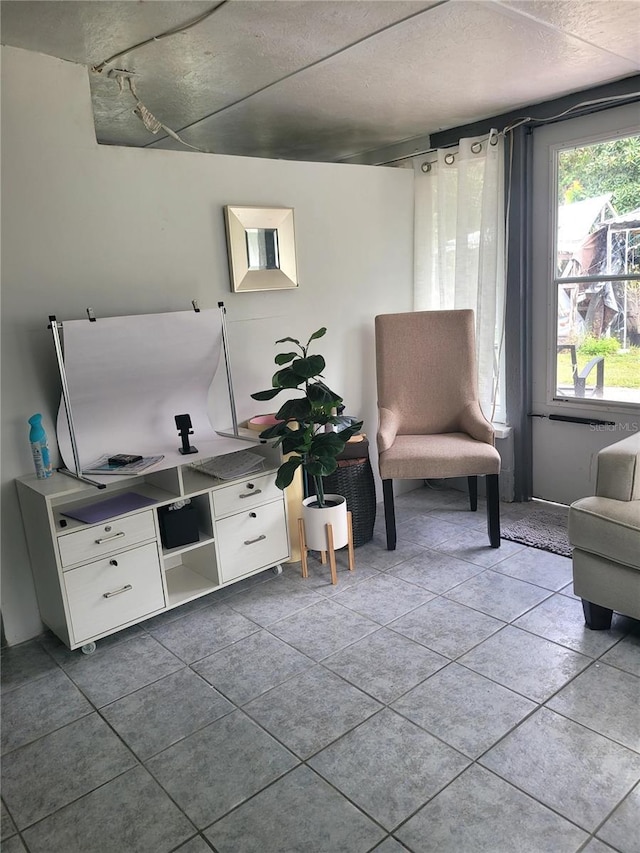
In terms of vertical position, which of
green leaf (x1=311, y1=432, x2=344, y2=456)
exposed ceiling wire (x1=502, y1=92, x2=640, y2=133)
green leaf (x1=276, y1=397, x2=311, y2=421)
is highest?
exposed ceiling wire (x1=502, y1=92, x2=640, y2=133)

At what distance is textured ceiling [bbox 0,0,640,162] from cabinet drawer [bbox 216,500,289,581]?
1821mm

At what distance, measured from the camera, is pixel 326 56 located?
2.45m

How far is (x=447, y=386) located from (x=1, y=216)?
89.9 inches

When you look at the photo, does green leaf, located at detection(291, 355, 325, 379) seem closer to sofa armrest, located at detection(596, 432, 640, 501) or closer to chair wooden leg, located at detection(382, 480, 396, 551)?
chair wooden leg, located at detection(382, 480, 396, 551)

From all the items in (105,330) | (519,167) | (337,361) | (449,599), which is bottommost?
(449,599)

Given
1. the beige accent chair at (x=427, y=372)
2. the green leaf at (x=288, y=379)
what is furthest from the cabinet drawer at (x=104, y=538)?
the beige accent chair at (x=427, y=372)

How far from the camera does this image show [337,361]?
357cm

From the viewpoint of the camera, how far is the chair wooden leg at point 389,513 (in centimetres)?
313

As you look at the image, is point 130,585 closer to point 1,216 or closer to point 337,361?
point 1,216

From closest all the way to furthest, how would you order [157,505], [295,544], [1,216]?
[1,216], [157,505], [295,544]

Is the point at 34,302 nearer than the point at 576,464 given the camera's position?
Yes

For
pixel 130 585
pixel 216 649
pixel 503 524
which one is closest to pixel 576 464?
pixel 503 524

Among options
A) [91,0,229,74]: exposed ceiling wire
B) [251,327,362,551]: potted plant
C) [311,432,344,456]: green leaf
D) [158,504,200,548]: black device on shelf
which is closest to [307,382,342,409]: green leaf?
[251,327,362,551]: potted plant

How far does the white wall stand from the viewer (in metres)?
2.37
